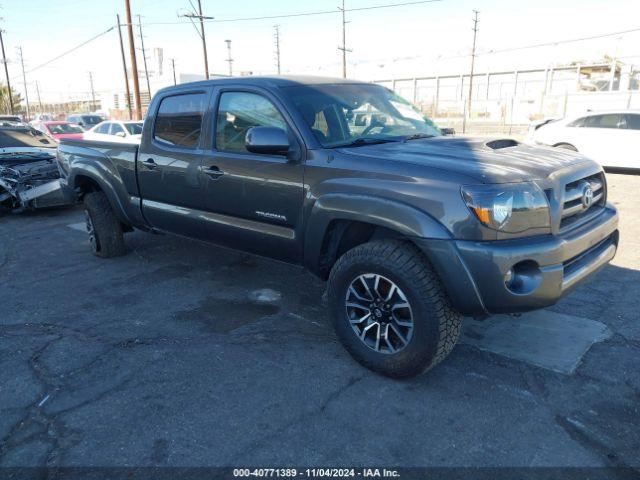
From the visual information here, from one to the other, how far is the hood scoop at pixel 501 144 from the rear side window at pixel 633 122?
32.7 feet

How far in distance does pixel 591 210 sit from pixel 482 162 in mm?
984

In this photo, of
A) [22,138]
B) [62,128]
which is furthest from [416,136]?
[62,128]

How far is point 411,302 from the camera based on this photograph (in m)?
2.87

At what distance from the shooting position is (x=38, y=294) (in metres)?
4.74

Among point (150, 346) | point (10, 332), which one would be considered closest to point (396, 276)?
point (150, 346)

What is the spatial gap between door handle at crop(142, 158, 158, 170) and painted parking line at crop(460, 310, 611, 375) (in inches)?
120

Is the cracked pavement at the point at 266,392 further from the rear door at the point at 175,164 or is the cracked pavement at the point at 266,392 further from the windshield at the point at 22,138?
the windshield at the point at 22,138

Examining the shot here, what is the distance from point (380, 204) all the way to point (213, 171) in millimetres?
1630

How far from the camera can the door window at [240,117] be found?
3672 mm

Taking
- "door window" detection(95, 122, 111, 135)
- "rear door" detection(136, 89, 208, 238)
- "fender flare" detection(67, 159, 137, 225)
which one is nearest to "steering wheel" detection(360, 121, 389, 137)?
"rear door" detection(136, 89, 208, 238)

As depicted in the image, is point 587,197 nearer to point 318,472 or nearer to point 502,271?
point 502,271

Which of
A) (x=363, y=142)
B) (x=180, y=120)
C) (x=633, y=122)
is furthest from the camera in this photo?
(x=633, y=122)

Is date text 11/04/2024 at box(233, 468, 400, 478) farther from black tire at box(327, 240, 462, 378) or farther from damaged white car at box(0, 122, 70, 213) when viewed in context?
damaged white car at box(0, 122, 70, 213)

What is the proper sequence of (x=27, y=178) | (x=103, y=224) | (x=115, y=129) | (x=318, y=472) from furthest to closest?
(x=115, y=129) < (x=27, y=178) < (x=103, y=224) < (x=318, y=472)
